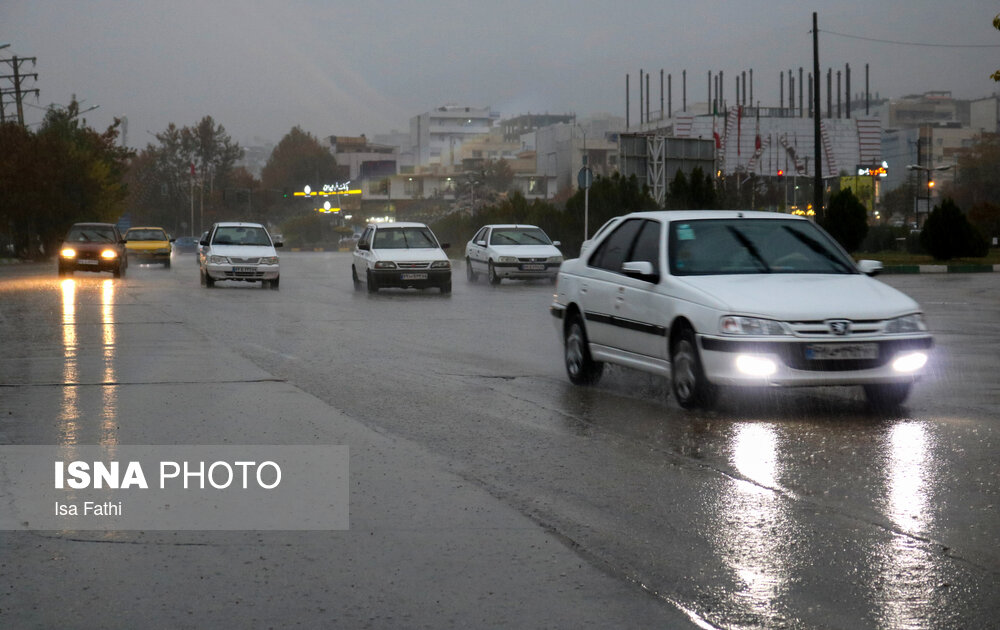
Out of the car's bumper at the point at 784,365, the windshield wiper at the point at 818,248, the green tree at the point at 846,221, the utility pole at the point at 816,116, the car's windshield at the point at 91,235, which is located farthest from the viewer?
the green tree at the point at 846,221

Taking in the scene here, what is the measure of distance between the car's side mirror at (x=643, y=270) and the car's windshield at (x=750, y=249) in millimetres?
156

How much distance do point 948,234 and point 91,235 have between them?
90.9 ft

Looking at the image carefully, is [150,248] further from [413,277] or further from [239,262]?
[413,277]

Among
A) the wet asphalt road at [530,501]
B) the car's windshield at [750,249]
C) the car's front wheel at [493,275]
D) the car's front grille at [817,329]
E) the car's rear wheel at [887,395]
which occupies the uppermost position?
the car's windshield at [750,249]

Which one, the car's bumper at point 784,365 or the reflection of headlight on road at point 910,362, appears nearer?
the car's bumper at point 784,365

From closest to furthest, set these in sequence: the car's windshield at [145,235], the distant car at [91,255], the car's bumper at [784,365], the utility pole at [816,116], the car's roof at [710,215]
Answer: the car's bumper at [784,365] < the car's roof at [710,215] < the distant car at [91,255] < the utility pole at [816,116] < the car's windshield at [145,235]

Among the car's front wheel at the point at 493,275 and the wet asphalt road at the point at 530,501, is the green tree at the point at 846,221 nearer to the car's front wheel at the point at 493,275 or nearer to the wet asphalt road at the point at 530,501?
the car's front wheel at the point at 493,275

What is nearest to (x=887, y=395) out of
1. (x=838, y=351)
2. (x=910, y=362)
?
(x=910, y=362)

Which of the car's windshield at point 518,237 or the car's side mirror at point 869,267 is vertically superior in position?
the car's windshield at point 518,237

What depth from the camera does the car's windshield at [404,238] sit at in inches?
1187

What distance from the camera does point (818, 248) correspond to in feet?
36.7

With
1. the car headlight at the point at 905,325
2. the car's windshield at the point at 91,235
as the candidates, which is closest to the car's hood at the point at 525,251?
the car's windshield at the point at 91,235

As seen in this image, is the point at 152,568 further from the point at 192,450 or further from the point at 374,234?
the point at 374,234

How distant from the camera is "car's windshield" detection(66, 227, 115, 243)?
130 feet
